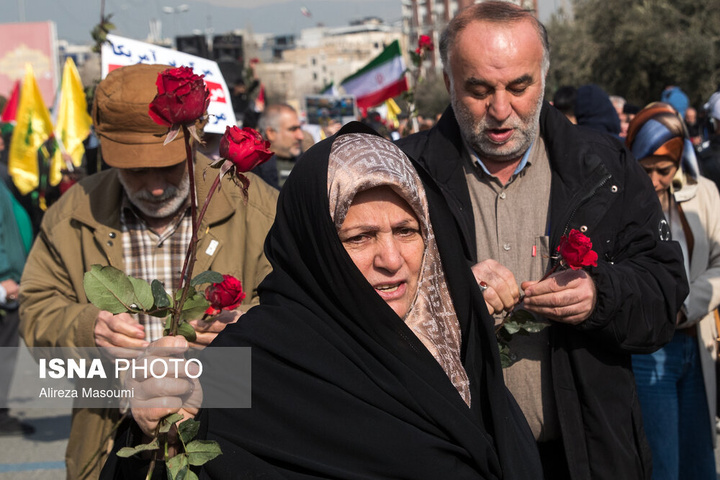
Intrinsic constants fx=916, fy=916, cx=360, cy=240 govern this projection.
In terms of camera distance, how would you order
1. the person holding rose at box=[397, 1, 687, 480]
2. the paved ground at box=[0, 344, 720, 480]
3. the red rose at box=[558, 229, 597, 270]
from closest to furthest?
the red rose at box=[558, 229, 597, 270], the person holding rose at box=[397, 1, 687, 480], the paved ground at box=[0, 344, 720, 480]

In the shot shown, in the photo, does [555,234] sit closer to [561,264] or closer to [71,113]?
[561,264]

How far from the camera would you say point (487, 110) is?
3377 millimetres

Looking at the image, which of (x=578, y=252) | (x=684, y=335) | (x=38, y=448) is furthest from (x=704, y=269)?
(x=38, y=448)

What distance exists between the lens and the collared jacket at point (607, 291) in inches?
123

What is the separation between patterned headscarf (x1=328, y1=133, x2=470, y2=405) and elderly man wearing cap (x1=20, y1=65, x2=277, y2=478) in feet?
3.05

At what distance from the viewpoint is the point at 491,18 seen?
346cm

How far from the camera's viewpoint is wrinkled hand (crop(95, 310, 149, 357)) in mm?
2943

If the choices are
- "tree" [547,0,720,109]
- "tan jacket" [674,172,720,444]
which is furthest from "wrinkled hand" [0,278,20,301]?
Result: "tree" [547,0,720,109]

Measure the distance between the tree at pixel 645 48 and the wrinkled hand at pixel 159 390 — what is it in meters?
24.5

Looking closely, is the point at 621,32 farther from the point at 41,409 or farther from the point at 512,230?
the point at 512,230

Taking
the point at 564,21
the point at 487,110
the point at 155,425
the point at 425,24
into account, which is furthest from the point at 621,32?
the point at 425,24

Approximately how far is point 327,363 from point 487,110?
4.89 feet

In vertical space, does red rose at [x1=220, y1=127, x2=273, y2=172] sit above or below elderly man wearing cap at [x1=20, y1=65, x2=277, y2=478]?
above

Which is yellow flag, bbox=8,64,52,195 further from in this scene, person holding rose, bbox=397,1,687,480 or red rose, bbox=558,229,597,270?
red rose, bbox=558,229,597,270
